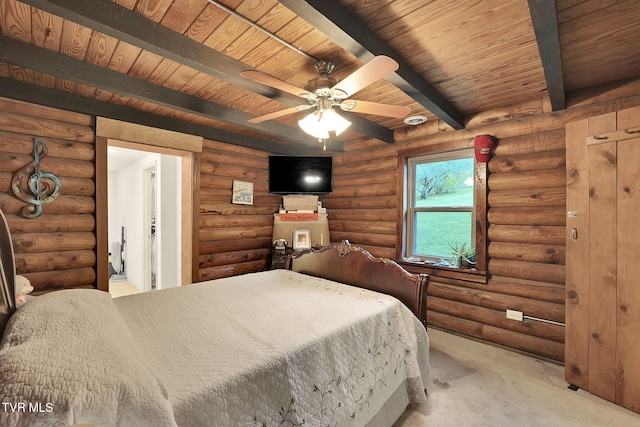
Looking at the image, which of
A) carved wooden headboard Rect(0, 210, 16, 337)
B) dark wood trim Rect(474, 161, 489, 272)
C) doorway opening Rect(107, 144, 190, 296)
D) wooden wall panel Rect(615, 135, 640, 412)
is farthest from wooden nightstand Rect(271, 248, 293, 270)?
wooden wall panel Rect(615, 135, 640, 412)

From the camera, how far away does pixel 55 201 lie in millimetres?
2494

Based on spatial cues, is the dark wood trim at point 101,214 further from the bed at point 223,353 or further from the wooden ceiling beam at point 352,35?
the wooden ceiling beam at point 352,35

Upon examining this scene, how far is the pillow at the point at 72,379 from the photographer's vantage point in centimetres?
63

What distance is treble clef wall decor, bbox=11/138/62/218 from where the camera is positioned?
233 centimetres

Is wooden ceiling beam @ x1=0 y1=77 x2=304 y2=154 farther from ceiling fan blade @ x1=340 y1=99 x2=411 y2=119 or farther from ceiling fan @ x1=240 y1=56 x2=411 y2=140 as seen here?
ceiling fan blade @ x1=340 y1=99 x2=411 y2=119

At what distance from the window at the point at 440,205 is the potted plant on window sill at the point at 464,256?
46mm

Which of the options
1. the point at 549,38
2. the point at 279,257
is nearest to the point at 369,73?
the point at 549,38

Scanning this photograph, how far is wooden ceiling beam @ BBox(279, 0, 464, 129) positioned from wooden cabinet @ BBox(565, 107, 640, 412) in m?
1.24

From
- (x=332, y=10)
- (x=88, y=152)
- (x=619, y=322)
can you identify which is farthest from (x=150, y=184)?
(x=619, y=322)

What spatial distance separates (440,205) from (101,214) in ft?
12.0

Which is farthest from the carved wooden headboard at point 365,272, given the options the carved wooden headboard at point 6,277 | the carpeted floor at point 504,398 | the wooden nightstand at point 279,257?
the carved wooden headboard at point 6,277

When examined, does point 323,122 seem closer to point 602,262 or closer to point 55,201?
point 602,262

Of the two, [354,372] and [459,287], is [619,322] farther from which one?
[354,372]

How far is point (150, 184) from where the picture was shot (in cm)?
479
